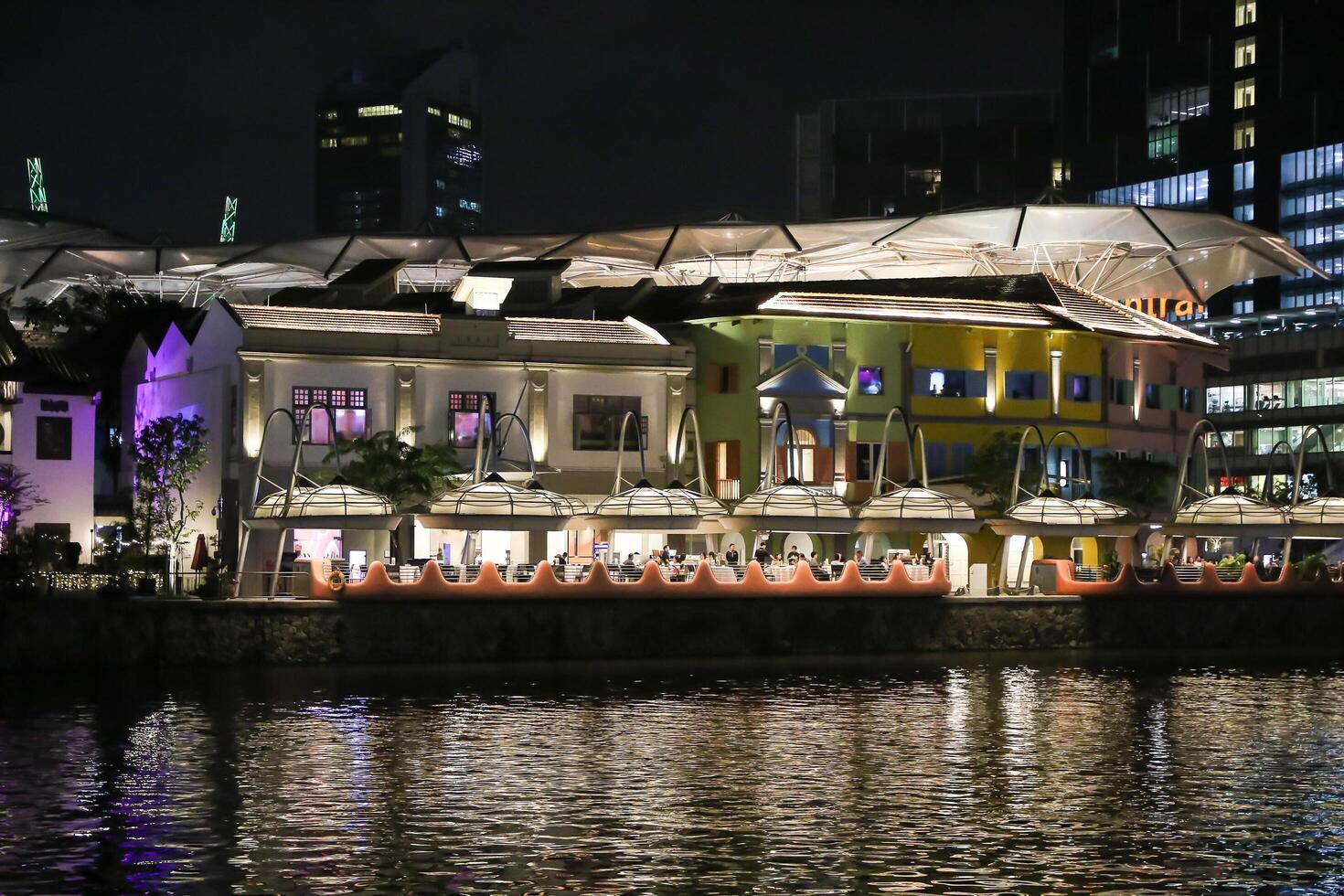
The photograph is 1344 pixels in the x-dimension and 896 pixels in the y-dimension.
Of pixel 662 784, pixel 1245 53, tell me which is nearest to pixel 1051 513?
pixel 662 784

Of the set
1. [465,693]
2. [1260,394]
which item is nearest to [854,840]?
[465,693]

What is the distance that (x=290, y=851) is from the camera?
34844 mm

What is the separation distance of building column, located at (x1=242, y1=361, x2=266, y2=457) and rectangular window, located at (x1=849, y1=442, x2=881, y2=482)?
26.2 m

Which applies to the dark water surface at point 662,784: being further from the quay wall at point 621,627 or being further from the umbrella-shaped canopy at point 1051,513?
the umbrella-shaped canopy at point 1051,513

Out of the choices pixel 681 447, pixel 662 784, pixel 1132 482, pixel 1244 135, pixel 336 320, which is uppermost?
pixel 1244 135

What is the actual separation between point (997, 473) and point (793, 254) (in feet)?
79.4

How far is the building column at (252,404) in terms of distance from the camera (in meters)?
80.8

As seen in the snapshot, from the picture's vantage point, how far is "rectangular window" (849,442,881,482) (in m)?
91.9

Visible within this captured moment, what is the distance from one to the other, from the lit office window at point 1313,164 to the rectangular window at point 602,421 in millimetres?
120306

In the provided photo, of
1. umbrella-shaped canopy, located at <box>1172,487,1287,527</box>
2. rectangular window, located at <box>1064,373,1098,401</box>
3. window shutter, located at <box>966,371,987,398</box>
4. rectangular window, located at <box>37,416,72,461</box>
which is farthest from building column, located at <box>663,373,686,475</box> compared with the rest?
rectangular window, located at <box>37,416,72,461</box>

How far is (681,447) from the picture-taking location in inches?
3310

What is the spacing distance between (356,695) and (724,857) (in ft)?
83.8

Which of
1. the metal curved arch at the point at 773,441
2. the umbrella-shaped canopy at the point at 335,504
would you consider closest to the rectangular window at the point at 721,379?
the metal curved arch at the point at 773,441

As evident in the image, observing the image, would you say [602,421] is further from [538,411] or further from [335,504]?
[335,504]
